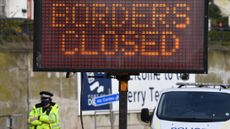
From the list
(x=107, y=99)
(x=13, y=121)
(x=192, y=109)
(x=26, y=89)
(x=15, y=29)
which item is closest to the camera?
(x=192, y=109)

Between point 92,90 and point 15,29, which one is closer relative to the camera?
point 15,29

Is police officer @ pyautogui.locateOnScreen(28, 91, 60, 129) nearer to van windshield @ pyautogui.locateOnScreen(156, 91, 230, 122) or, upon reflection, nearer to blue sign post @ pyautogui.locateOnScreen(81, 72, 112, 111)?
van windshield @ pyautogui.locateOnScreen(156, 91, 230, 122)

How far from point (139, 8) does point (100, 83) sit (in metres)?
9.69

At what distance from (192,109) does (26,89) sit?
19.8ft

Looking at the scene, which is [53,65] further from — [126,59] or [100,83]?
[100,83]

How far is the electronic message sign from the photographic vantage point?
23.6ft

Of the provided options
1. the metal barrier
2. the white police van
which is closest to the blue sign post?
the metal barrier

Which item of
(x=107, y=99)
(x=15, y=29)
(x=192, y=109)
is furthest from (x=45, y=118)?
(x=15, y=29)

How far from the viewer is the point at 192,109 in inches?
432

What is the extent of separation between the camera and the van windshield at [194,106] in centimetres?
1073

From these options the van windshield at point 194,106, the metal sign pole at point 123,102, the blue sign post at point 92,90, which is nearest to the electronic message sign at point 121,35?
the metal sign pole at point 123,102

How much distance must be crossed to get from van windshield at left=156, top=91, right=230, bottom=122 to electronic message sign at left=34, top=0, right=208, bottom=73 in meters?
3.62

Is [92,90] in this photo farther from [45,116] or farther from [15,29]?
[45,116]

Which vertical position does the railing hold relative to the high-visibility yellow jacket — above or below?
above
